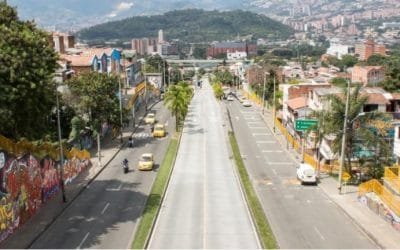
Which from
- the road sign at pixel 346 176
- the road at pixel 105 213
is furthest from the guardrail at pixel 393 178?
the road at pixel 105 213

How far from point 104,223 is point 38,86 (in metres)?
10.0

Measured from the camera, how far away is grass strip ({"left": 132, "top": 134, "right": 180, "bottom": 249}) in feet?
105

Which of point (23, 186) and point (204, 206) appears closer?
point (23, 186)

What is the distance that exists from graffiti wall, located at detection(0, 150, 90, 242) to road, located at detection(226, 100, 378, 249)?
52.5 feet

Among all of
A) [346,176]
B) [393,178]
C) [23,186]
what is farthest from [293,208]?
[23,186]

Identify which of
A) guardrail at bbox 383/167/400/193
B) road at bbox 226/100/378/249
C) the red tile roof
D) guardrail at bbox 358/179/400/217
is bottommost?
road at bbox 226/100/378/249

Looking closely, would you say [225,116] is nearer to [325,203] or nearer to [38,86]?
[325,203]

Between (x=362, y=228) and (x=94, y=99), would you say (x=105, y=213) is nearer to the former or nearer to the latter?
(x=362, y=228)

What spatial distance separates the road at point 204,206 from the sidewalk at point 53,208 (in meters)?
7.08

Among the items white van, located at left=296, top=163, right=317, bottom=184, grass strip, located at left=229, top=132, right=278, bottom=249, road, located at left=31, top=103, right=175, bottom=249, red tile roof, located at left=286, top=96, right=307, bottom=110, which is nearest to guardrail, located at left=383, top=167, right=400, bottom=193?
white van, located at left=296, top=163, right=317, bottom=184

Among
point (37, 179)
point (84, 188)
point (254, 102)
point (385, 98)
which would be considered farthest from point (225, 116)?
point (37, 179)

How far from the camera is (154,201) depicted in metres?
41.6

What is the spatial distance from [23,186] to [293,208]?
1901 cm

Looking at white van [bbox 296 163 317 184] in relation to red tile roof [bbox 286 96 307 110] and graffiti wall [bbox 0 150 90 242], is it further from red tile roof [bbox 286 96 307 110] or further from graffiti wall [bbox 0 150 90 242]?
red tile roof [bbox 286 96 307 110]
